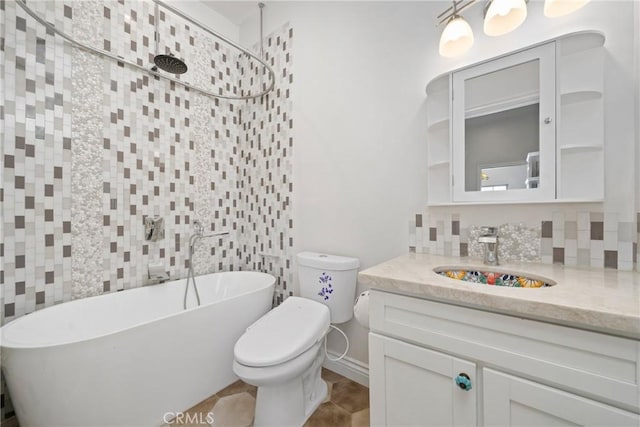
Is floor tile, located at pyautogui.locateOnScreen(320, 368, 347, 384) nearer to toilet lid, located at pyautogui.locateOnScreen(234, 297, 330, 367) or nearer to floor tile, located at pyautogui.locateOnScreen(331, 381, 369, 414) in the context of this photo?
floor tile, located at pyautogui.locateOnScreen(331, 381, 369, 414)

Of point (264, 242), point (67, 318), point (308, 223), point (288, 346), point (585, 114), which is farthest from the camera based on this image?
point (264, 242)

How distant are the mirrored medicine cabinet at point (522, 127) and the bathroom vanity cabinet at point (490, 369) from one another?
634 mm

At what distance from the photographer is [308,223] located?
1.94m

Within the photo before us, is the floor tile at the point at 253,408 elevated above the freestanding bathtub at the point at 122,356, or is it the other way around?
the freestanding bathtub at the point at 122,356

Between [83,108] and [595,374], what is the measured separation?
255 cm

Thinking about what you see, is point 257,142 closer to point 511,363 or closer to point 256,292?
point 256,292

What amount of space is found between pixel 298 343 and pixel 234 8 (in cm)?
268

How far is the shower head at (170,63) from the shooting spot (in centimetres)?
150

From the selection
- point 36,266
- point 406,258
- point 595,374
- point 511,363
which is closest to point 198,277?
point 36,266

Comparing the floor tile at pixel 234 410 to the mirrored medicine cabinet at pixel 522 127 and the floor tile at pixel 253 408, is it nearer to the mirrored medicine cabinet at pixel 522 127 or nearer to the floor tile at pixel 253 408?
the floor tile at pixel 253 408

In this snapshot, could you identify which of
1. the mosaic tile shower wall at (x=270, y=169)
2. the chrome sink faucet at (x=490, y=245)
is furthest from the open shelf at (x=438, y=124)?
the mosaic tile shower wall at (x=270, y=169)

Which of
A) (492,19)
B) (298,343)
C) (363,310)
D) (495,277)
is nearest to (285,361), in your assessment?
(298,343)

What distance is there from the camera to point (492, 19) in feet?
3.68

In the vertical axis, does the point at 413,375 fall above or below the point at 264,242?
below
